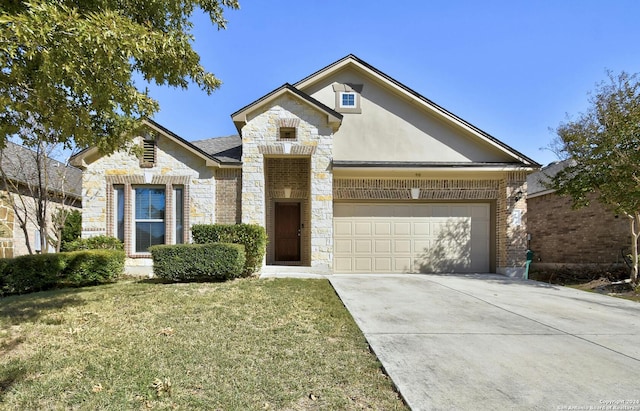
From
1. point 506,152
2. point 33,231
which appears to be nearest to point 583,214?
point 506,152

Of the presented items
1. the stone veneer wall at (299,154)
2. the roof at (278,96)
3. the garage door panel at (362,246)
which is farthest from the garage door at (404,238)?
the roof at (278,96)

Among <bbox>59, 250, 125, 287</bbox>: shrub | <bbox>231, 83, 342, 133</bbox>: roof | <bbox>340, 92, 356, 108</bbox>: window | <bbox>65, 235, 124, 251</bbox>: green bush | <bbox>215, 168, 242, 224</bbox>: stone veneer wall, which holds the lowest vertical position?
<bbox>59, 250, 125, 287</bbox>: shrub

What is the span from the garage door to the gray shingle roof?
4021 mm

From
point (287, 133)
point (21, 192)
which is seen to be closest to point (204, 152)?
point (287, 133)

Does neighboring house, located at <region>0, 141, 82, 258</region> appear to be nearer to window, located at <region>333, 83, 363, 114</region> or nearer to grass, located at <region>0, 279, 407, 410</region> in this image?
grass, located at <region>0, 279, 407, 410</region>

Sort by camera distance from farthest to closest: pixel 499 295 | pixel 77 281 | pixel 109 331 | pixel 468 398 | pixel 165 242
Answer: pixel 165 242 < pixel 77 281 < pixel 499 295 < pixel 109 331 < pixel 468 398

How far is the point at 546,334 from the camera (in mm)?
5199

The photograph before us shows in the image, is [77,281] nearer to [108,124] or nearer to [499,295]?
[108,124]

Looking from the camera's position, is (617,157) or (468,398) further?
(617,157)

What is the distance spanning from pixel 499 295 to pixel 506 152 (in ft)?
18.7

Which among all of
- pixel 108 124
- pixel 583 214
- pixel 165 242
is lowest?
pixel 165 242

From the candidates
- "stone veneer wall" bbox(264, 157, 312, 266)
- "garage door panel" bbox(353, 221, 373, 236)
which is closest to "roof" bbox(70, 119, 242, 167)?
"stone veneer wall" bbox(264, 157, 312, 266)

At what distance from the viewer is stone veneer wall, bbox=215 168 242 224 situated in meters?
11.4

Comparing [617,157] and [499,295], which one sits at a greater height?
[617,157]
